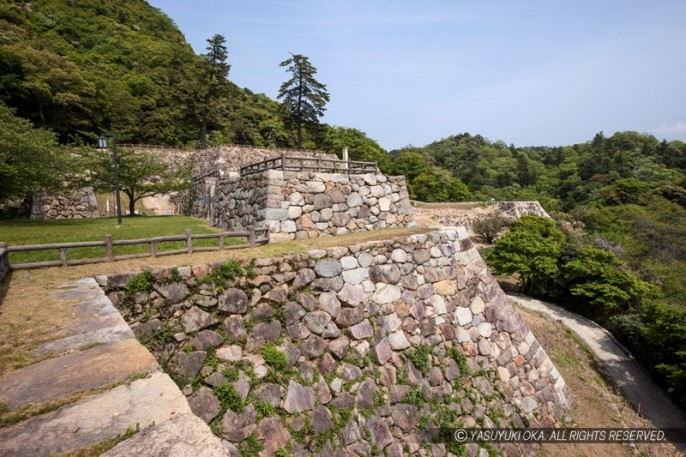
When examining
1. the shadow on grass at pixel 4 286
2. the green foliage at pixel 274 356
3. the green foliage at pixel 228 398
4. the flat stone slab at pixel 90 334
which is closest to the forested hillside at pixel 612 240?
the green foliage at pixel 274 356

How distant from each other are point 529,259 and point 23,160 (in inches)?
1069

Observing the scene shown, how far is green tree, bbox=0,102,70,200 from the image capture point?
36.8ft

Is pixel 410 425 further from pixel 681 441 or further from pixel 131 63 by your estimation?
pixel 131 63

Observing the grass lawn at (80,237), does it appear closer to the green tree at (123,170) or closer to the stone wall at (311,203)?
the stone wall at (311,203)

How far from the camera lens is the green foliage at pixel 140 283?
539cm

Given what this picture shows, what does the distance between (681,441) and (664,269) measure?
14.6 meters

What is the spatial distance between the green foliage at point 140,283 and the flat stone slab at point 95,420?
11.7 feet

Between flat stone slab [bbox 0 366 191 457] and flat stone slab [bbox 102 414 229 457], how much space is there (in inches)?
0.8

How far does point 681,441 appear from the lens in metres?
10.1

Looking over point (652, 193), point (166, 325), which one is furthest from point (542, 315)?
point (652, 193)

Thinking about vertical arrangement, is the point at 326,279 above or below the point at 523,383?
above

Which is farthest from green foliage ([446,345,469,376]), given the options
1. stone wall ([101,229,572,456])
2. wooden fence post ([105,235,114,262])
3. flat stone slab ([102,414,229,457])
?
wooden fence post ([105,235,114,262])

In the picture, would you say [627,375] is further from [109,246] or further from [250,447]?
[109,246]

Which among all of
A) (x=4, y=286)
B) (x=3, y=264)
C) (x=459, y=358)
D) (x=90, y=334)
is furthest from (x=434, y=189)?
(x=90, y=334)
